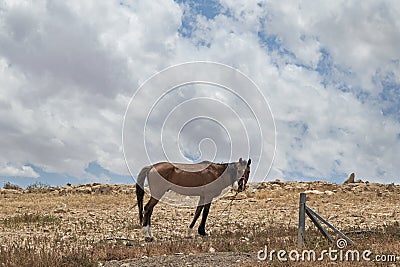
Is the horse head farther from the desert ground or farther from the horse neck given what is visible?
the desert ground

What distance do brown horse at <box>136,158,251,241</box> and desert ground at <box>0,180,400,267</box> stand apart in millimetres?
1114

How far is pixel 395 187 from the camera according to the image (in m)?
31.1

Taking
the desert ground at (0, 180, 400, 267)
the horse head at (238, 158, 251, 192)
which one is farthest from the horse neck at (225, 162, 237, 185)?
the desert ground at (0, 180, 400, 267)

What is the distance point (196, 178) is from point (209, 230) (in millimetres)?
1945

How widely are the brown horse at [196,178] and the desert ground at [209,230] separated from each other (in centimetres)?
111

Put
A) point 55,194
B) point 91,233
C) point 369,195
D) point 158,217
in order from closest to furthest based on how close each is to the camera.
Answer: point 91,233, point 158,217, point 369,195, point 55,194

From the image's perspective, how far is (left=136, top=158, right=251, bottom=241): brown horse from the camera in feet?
48.6

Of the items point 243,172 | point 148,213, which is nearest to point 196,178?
point 243,172

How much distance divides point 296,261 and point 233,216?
411 inches

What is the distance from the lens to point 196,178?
49.5ft

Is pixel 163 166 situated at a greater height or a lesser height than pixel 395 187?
lesser

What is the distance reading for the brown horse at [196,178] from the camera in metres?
14.8

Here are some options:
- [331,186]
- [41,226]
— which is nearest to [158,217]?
[41,226]

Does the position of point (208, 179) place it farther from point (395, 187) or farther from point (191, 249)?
point (395, 187)
